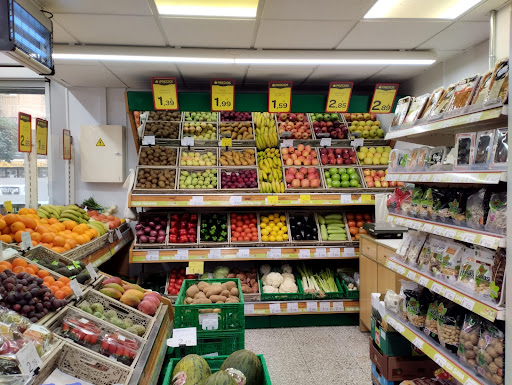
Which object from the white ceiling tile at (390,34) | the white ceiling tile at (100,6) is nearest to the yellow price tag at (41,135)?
the white ceiling tile at (100,6)

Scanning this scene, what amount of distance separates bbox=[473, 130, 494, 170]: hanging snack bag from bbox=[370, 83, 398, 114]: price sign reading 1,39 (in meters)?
3.54

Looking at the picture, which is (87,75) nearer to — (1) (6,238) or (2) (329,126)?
(1) (6,238)

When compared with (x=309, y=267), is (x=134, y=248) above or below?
above

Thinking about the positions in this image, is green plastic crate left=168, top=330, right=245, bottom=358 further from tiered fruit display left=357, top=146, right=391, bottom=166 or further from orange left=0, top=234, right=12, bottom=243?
tiered fruit display left=357, top=146, right=391, bottom=166

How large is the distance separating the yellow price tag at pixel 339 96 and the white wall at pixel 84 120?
3.18m

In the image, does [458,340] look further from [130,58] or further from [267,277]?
[130,58]

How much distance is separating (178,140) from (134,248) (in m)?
1.71

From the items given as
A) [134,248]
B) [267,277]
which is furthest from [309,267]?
[134,248]

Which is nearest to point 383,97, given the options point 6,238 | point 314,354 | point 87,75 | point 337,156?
point 337,156

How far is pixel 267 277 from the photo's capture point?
5.23 meters

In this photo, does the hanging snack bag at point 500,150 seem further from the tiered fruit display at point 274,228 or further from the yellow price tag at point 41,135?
the yellow price tag at point 41,135

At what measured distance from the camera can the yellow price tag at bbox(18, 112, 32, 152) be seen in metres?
4.06

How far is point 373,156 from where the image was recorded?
5.75 metres

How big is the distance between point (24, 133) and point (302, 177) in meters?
3.40
